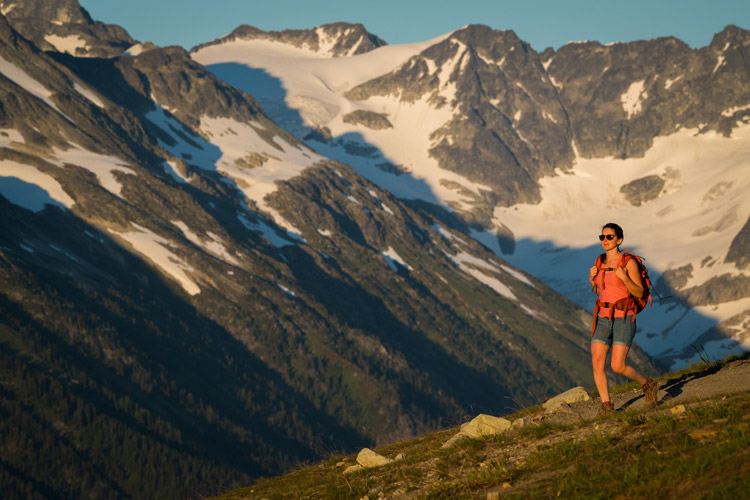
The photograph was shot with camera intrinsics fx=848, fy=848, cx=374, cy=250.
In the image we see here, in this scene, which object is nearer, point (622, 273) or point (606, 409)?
point (622, 273)

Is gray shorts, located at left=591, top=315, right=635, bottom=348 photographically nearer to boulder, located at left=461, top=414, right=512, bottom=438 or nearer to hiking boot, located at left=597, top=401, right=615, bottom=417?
hiking boot, located at left=597, top=401, right=615, bottom=417

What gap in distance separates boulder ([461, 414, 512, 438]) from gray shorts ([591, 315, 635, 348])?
3.28m

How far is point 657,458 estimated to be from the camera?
48.0 ft

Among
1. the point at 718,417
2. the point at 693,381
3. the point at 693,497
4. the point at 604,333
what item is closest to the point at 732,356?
the point at 693,381

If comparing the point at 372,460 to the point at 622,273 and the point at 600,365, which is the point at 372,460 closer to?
the point at 600,365

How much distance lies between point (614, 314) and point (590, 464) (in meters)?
4.74

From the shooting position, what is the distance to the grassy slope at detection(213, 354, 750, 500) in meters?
13.6

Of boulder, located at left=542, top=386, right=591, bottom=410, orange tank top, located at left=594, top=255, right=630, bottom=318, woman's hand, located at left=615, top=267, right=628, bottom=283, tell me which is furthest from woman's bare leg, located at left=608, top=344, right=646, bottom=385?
boulder, located at left=542, top=386, right=591, bottom=410

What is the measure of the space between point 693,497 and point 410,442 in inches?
549

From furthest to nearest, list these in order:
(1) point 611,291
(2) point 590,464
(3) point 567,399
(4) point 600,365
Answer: (3) point 567,399 → (4) point 600,365 → (1) point 611,291 → (2) point 590,464

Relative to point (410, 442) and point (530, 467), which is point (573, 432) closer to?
point (530, 467)

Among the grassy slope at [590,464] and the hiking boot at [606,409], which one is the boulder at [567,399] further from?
the grassy slope at [590,464]

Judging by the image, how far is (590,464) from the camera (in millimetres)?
15266

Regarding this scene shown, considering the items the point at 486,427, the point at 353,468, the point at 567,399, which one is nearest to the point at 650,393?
Answer: the point at 486,427
